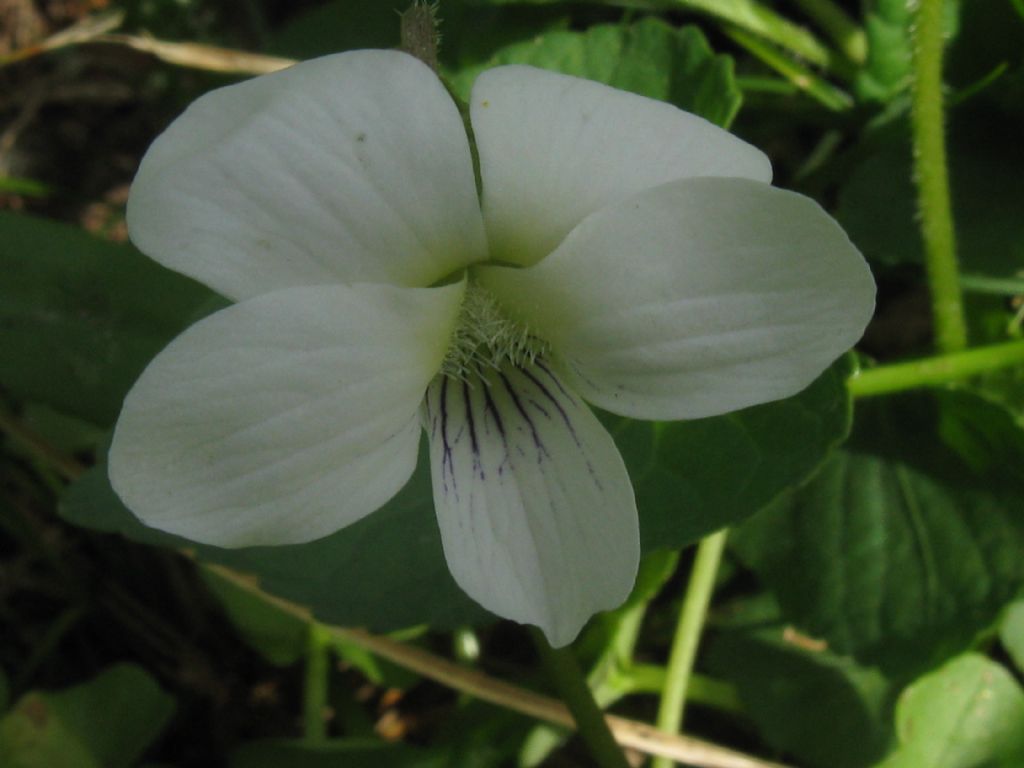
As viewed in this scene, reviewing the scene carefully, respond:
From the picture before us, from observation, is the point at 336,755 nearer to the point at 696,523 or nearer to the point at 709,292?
the point at 696,523

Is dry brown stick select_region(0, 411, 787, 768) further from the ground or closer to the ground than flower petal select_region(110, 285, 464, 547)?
closer to the ground

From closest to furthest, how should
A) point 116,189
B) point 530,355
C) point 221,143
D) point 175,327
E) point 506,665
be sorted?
1. point 221,143
2. point 530,355
3. point 175,327
4. point 506,665
5. point 116,189

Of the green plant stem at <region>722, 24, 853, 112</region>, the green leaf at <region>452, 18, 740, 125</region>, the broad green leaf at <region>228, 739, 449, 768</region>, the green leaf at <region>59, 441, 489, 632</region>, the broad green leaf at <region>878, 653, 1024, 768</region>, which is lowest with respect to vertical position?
the broad green leaf at <region>228, 739, 449, 768</region>

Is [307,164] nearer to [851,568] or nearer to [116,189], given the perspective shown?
[851,568]

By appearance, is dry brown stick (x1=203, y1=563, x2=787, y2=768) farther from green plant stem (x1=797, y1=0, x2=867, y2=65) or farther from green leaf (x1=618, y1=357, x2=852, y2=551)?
green plant stem (x1=797, y1=0, x2=867, y2=65)

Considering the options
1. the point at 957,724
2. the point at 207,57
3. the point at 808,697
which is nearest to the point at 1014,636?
the point at 957,724

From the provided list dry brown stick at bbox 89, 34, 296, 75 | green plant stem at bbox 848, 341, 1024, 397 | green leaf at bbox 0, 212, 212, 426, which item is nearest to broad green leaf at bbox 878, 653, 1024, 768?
green plant stem at bbox 848, 341, 1024, 397

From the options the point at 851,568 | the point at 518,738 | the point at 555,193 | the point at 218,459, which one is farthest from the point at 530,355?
the point at 518,738

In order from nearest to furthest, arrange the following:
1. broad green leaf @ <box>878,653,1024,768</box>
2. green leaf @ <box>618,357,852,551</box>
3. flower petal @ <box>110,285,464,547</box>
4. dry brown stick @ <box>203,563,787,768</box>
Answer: flower petal @ <box>110,285,464,547</box>, green leaf @ <box>618,357,852,551</box>, dry brown stick @ <box>203,563,787,768</box>, broad green leaf @ <box>878,653,1024,768</box>
